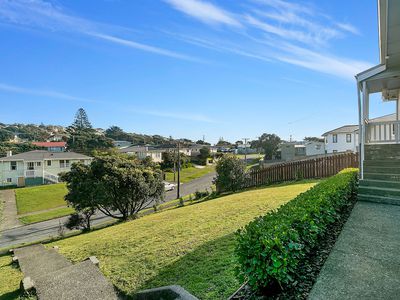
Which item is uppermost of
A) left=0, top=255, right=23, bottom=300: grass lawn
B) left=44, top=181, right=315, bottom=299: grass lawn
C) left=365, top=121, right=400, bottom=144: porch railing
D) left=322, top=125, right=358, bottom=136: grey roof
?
left=322, top=125, right=358, bottom=136: grey roof

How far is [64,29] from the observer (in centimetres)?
1146

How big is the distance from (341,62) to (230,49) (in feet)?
16.5

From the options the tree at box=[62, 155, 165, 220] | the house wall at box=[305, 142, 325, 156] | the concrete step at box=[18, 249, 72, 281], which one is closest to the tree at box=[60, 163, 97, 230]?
the tree at box=[62, 155, 165, 220]

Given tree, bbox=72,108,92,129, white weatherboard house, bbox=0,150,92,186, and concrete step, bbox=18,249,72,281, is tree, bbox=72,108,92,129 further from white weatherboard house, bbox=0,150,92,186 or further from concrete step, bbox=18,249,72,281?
concrete step, bbox=18,249,72,281

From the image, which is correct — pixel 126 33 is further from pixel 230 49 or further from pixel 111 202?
pixel 111 202

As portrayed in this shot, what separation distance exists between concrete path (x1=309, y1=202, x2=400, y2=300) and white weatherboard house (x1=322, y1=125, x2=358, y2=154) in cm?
3433

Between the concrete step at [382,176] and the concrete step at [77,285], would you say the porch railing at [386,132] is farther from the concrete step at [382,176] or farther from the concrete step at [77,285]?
the concrete step at [77,285]

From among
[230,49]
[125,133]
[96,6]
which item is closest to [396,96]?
[230,49]

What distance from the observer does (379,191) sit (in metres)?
7.33

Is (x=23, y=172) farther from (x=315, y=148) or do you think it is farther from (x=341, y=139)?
(x=315, y=148)

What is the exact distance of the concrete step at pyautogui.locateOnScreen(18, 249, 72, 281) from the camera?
6695 mm

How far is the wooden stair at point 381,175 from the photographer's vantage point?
723 centimetres

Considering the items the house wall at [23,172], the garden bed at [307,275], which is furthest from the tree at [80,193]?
the house wall at [23,172]

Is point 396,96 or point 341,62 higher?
point 341,62
